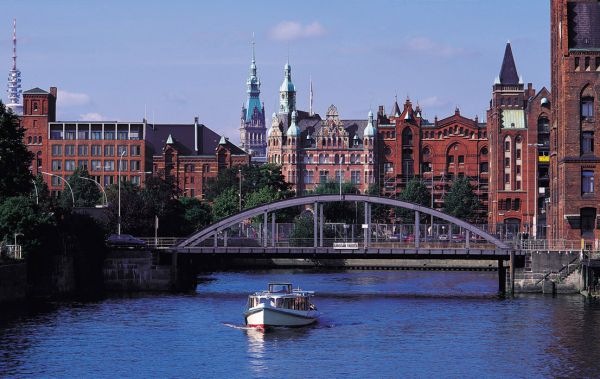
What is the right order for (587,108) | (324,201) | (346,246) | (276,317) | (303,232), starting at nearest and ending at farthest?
1. (276,317)
2. (324,201)
3. (346,246)
4. (587,108)
5. (303,232)

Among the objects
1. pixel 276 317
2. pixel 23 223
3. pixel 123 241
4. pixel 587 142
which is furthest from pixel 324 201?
pixel 276 317

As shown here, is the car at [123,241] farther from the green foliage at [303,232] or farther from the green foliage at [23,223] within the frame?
the green foliage at [303,232]

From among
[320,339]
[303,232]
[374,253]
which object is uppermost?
[303,232]

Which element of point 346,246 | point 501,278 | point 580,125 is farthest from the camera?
point 580,125

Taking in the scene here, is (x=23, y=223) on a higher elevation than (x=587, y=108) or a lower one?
lower

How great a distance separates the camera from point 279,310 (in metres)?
99.8

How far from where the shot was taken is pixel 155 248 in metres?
131

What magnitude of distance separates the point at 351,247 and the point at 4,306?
1329 inches

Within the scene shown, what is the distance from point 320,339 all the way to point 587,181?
167 ft

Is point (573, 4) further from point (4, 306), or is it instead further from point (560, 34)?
point (4, 306)

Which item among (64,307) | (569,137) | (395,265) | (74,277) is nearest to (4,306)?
(64,307)

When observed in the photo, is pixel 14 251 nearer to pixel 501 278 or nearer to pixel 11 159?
pixel 11 159

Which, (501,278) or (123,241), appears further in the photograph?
(123,241)

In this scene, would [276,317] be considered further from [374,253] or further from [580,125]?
[580,125]
